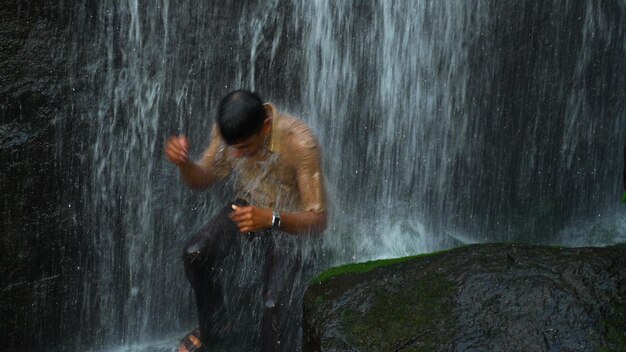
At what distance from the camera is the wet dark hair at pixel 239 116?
4258mm

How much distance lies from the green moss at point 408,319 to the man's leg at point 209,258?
102 centimetres

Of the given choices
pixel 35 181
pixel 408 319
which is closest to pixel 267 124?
pixel 408 319

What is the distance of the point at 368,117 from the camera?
735 centimetres

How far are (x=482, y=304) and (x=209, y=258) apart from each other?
1.61m

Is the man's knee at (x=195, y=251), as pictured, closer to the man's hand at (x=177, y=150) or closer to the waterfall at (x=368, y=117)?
the man's hand at (x=177, y=150)

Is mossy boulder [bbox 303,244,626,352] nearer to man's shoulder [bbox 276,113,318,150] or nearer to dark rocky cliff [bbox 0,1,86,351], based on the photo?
man's shoulder [bbox 276,113,318,150]

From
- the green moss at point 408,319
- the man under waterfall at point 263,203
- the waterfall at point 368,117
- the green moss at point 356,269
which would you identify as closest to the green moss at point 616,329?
the green moss at point 408,319

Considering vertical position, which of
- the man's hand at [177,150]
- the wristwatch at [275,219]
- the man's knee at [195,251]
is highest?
the man's hand at [177,150]

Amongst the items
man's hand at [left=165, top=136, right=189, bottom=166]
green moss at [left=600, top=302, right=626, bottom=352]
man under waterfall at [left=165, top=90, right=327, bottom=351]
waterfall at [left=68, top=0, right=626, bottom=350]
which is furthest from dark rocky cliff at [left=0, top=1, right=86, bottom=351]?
Answer: green moss at [left=600, top=302, right=626, bottom=352]

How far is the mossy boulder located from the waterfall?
7.87 feet

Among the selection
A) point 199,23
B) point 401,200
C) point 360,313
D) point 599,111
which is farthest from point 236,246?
point 599,111

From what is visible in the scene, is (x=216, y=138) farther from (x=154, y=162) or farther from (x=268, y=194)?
(x=154, y=162)

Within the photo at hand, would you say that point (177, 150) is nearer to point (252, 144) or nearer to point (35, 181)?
point (252, 144)

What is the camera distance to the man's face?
4371mm
